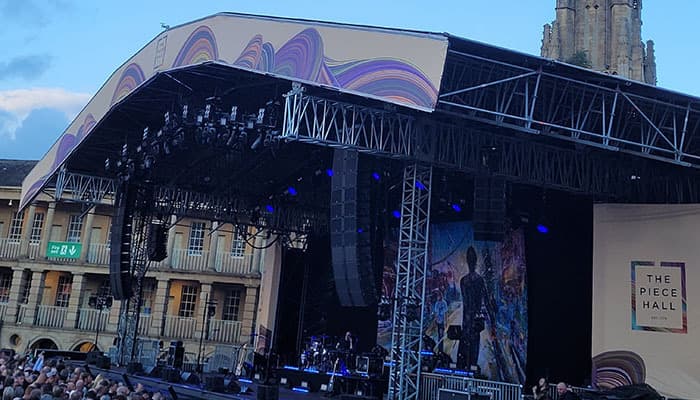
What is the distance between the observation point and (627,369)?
54.2 feet

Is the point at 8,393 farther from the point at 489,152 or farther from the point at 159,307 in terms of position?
the point at 159,307

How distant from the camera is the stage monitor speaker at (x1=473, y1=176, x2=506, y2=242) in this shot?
1591 cm

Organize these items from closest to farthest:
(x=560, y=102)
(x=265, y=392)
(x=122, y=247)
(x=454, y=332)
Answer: (x=265, y=392) → (x=560, y=102) → (x=454, y=332) → (x=122, y=247)

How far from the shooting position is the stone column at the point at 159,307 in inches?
1387

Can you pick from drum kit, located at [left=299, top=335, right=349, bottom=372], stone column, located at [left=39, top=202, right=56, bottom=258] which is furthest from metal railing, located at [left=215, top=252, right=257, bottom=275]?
drum kit, located at [left=299, top=335, right=349, bottom=372]

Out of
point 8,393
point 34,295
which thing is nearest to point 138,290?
point 34,295

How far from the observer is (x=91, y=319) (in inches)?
1414

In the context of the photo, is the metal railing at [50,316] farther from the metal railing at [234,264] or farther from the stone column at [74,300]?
the metal railing at [234,264]

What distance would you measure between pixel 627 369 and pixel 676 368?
1.09 m

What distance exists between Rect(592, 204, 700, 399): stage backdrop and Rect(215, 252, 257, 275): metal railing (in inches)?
855

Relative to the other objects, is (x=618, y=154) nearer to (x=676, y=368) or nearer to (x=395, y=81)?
(x=676, y=368)

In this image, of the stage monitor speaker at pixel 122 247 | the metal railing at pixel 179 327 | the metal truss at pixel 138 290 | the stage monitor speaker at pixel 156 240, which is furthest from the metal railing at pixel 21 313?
the stage monitor speaker at pixel 122 247

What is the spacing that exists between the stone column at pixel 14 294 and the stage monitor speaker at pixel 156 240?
1521cm

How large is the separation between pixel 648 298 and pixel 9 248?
32856 mm
